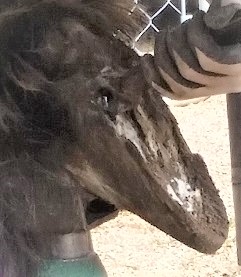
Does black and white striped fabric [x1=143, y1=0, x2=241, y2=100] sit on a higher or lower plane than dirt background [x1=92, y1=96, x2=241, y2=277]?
higher

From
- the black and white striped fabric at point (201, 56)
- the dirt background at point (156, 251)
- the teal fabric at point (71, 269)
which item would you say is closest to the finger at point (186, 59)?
the black and white striped fabric at point (201, 56)

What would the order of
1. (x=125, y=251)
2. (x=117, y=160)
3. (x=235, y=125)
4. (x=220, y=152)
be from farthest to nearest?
(x=220, y=152) → (x=125, y=251) → (x=235, y=125) → (x=117, y=160)

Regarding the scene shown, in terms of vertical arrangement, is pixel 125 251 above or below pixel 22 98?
below

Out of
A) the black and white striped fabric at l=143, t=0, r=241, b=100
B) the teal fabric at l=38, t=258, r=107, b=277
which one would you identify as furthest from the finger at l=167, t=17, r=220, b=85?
the teal fabric at l=38, t=258, r=107, b=277

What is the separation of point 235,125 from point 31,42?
21 centimetres

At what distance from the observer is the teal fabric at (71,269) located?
36cm

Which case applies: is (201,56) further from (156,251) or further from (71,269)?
(156,251)

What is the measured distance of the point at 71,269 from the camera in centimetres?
37

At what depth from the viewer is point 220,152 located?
949mm

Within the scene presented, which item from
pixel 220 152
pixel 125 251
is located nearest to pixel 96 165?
pixel 125 251

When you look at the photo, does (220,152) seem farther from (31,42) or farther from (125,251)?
(31,42)

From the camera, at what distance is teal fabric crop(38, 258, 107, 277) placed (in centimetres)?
36

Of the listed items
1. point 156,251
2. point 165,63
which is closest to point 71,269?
point 165,63

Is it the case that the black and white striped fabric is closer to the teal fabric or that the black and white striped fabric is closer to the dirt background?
the teal fabric
